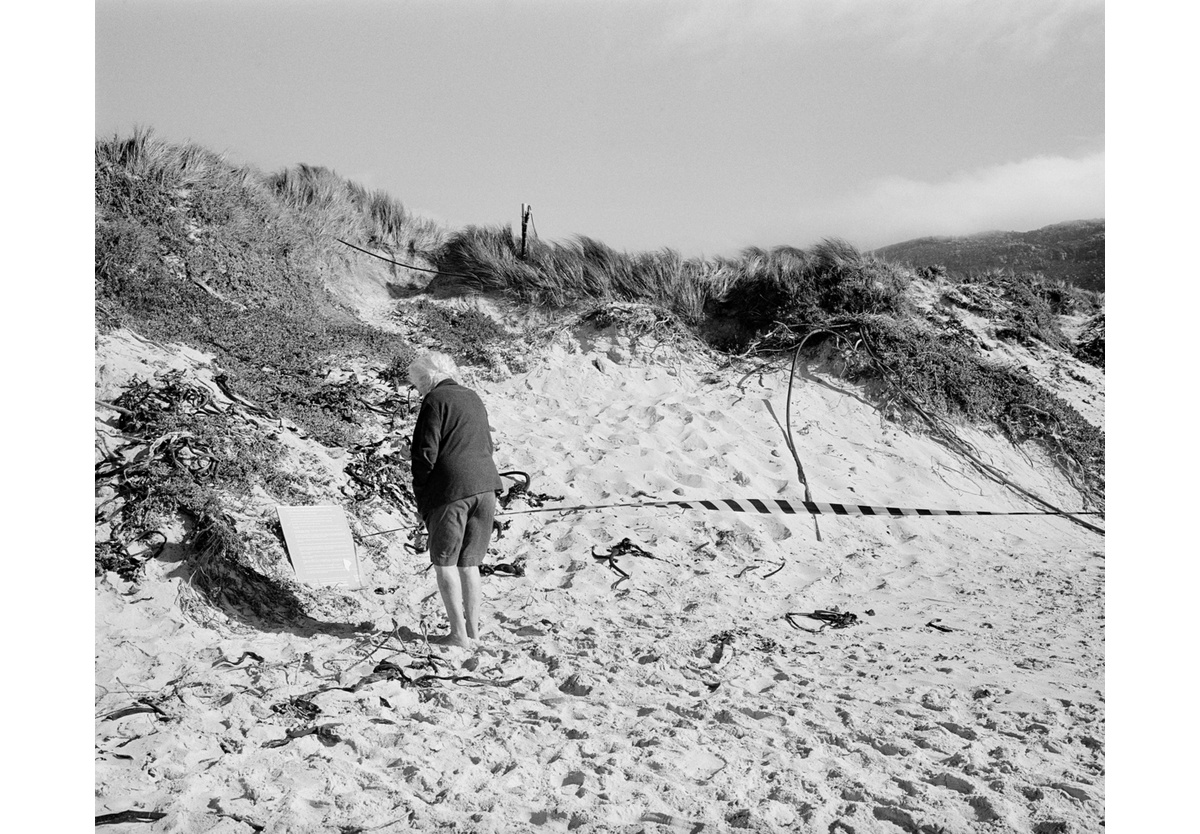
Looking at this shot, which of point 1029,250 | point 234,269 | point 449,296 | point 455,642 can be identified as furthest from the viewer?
point 1029,250

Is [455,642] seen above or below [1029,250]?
below

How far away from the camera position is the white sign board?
16.8ft

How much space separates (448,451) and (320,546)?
137 cm

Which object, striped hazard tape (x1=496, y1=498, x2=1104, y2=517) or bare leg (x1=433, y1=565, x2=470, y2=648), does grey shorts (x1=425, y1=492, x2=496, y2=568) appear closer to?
bare leg (x1=433, y1=565, x2=470, y2=648)

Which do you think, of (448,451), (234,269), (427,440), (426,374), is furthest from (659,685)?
(234,269)

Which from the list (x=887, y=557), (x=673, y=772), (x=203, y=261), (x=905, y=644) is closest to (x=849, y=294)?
(x=887, y=557)

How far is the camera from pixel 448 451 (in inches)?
173

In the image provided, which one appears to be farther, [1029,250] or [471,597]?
[1029,250]

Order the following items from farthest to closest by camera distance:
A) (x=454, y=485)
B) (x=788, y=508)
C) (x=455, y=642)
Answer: (x=788, y=508) → (x=455, y=642) → (x=454, y=485)

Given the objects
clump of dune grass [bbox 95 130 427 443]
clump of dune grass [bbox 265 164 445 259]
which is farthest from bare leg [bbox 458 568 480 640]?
clump of dune grass [bbox 265 164 445 259]

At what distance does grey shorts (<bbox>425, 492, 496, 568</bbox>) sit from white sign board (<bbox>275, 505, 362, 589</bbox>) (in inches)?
40.7

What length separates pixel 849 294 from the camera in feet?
34.9

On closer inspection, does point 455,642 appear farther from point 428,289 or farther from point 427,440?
point 428,289

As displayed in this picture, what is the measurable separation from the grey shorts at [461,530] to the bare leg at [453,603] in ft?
0.17
